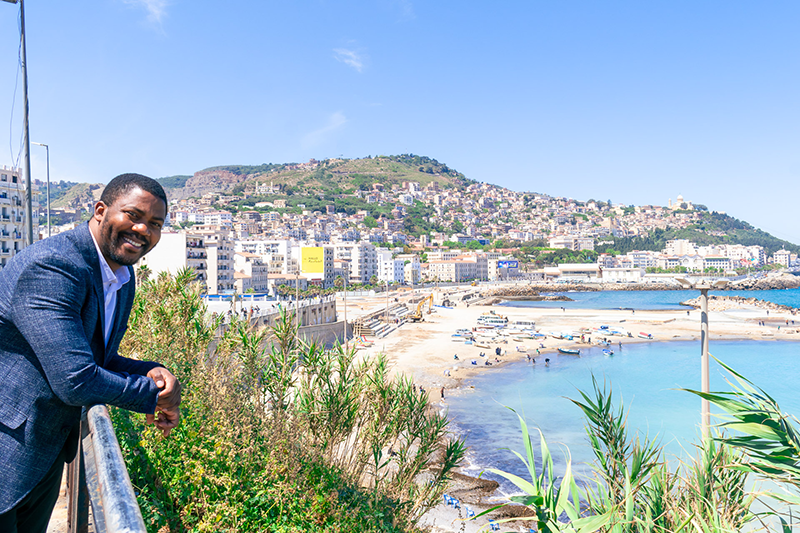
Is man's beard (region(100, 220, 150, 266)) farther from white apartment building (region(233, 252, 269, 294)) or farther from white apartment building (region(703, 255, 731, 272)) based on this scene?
white apartment building (region(703, 255, 731, 272))

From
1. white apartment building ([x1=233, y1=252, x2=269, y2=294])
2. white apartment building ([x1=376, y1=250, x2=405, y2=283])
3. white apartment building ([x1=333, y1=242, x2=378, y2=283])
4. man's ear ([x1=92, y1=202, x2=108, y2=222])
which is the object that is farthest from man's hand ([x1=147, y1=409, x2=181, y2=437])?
white apartment building ([x1=376, y1=250, x2=405, y2=283])

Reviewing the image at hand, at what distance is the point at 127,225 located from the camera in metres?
1.39

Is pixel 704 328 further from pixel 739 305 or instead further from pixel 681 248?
pixel 681 248

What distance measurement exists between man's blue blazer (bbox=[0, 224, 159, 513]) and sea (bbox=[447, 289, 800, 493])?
890 cm

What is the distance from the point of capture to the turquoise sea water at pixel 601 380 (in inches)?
634

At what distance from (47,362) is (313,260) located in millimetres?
66510

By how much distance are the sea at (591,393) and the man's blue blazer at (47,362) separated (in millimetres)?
8895

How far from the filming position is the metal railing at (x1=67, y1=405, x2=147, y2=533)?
79 cm

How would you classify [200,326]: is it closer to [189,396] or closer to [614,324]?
[189,396]

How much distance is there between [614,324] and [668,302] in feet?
104

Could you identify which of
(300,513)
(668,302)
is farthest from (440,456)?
(668,302)

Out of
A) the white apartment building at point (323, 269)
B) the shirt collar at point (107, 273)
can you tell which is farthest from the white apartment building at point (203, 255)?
the shirt collar at point (107, 273)

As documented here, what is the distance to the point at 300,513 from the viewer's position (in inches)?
159

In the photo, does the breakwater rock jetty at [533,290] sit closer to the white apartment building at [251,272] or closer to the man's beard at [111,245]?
the white apartment building at [251,272]
